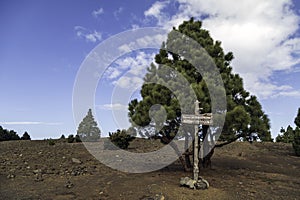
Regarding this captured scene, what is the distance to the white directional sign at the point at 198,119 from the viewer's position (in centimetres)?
1063

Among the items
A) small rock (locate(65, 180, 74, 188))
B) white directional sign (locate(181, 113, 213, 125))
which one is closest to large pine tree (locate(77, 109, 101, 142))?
small rock (locate(65, 180, 74, 188))

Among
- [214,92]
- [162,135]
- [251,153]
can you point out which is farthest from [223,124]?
[251,153]

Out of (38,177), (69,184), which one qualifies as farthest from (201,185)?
(38,177)

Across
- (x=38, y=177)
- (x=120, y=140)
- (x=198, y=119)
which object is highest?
(x=198, y=119)

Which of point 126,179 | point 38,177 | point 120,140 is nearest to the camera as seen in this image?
point 126,179

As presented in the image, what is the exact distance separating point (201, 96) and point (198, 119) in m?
1.13

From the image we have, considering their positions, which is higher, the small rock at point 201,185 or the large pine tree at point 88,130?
the large pine tree at point 88,130

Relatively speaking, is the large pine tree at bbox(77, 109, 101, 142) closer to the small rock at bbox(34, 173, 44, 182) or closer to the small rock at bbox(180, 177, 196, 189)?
the small rock at bbox(34, 173, 44, 182)

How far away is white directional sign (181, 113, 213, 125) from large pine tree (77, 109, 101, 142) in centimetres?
1813

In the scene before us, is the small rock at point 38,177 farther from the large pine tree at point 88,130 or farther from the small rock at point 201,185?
the large pine tree at point 88,130

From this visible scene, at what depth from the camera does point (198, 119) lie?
1075cm

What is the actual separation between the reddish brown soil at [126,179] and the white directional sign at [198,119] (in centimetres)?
256

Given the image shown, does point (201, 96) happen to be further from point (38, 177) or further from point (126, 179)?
point (38, 177)

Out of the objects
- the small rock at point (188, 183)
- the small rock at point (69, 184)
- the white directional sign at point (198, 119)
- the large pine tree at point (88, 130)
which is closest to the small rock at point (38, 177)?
the small rock at point (69, 184)
